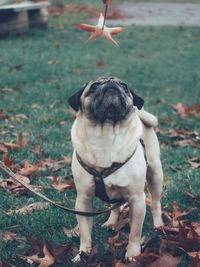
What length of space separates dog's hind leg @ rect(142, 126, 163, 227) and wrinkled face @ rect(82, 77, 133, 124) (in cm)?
50

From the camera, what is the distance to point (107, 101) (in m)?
2.93

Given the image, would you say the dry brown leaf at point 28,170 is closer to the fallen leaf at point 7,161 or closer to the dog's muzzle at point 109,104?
the fallen leaf at point 7,161

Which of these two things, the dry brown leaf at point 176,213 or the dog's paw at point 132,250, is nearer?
the dog's paw at point 132,250

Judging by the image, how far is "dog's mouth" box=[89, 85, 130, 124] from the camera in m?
2.93

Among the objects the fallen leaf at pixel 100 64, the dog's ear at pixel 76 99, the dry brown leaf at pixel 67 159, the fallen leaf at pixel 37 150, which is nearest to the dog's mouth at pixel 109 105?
the dog's ear at pixel 76 99

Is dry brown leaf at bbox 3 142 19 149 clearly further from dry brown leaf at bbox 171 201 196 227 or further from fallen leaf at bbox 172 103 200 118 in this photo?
fallen leaf at bbox 172 103 200 118

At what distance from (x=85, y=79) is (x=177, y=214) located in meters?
4.81

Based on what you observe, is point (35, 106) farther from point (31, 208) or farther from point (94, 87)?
point (94, 87)

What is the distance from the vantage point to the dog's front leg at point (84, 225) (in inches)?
127

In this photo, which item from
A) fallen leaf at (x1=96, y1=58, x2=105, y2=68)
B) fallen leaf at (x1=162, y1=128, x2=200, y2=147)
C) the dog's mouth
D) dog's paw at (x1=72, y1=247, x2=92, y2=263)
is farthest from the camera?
fallen leaf at (x1=96, y1=58, x2=105, y2=68)

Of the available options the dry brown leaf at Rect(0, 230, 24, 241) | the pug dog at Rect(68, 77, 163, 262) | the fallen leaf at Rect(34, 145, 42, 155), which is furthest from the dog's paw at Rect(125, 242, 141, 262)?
the fallen leaf at Rect(34, 145, 42, 155)

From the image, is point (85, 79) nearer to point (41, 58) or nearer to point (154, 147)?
point (41, 58)

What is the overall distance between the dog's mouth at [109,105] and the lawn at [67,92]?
0.88 metres

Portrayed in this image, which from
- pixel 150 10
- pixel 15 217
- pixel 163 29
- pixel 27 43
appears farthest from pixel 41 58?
pixel 150 10
